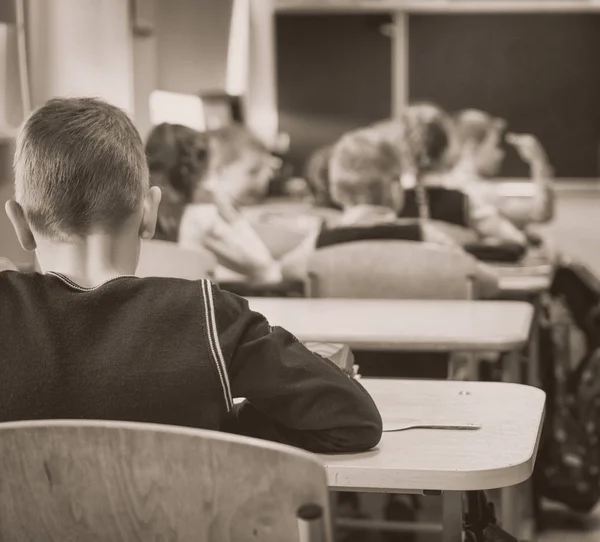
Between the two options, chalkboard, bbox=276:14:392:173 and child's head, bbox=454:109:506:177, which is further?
chalkboard, bbox=276:14:392:173

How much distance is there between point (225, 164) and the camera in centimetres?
401

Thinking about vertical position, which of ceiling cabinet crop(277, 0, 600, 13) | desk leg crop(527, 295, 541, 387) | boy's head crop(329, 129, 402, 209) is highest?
ceiling cabinet crop(277, 0, 600, 13)

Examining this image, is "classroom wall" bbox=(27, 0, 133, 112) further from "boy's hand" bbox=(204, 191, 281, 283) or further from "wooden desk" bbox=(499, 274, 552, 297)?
"wooden desk" bbox=(499, 274, 552, 297)

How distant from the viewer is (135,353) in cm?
119

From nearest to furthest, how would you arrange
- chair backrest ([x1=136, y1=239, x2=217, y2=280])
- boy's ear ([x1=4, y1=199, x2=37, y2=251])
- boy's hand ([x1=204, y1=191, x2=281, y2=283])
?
boy's ear ([x1=4, y1=199, x2=37, y2=251])
chair backrest ([x1=136, y1=239, x2=217, y2=280])
boy's hand ([x1=204, y1=191, x2=281, y2=283])

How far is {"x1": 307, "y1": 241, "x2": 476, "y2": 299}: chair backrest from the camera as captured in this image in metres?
2.76

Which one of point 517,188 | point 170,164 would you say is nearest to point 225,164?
point 170,164

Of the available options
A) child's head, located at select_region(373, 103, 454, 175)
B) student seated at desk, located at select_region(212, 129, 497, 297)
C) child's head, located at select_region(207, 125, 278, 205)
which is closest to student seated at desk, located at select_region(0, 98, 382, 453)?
student seated at desk, located at select_region(212, 129, 497, 297)

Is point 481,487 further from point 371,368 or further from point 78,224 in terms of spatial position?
point 371,368

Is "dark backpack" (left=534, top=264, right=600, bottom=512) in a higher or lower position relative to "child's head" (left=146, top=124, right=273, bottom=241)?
lower

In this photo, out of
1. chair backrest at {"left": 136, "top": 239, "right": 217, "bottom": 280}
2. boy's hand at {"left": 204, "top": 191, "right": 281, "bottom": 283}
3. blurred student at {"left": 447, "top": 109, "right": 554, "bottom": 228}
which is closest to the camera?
chair backrest at {"left": 136, "top": 239, "right": 217, "bottom": 280}

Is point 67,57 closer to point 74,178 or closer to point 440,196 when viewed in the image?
point 440,196

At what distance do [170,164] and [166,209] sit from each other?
0.46 ft

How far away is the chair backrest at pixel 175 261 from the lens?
8.93 ft
